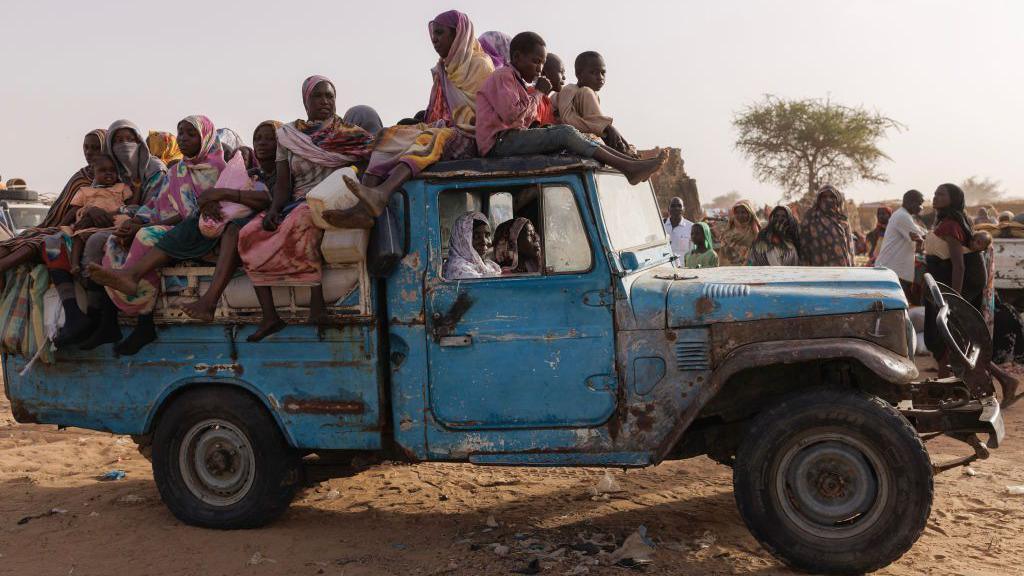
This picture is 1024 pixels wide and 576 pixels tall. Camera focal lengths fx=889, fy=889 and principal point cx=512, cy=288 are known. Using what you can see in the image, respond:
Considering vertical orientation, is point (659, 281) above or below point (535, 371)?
above

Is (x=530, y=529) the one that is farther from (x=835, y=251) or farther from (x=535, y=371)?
(x=835, y=251)

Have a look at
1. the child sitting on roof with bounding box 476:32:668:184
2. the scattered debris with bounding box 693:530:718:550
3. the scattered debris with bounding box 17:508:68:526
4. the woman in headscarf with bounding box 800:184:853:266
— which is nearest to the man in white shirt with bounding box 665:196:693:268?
the woman in headscarf with bounding box 800:184:853:266

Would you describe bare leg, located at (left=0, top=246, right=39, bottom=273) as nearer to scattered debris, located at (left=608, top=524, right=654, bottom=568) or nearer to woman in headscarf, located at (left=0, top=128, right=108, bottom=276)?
woman in headscarf, located at (left=0, top=128, right=108, bottom=276)

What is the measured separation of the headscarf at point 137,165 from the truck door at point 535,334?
2.37 m

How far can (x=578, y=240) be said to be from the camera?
177 inches

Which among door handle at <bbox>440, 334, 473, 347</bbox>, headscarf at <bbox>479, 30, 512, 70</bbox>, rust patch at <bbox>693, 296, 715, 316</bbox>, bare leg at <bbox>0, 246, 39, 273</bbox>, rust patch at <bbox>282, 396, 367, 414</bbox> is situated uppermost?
headscarf at <bbox>479, 30, 512, 70</bbox>

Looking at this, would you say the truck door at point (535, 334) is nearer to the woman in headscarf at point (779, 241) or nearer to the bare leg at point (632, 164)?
the bare leg at point (632, 164)

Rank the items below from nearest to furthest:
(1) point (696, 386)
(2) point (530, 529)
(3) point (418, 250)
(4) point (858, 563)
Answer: (4) point (858, 563) < (1) point (696, 386) < (3) point (418, 250) < (2) point (530, 529)

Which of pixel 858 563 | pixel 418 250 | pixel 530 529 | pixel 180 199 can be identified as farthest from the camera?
pixel 180 199

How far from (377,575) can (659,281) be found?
2.04 m

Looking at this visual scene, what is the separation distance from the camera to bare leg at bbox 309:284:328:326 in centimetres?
466

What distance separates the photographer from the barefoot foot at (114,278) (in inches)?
189

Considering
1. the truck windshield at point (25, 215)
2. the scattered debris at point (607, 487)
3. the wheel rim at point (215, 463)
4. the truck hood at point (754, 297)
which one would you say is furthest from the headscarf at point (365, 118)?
the truck windshield at point (25, 215)

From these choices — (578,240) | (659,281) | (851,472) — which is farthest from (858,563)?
(578,240)
